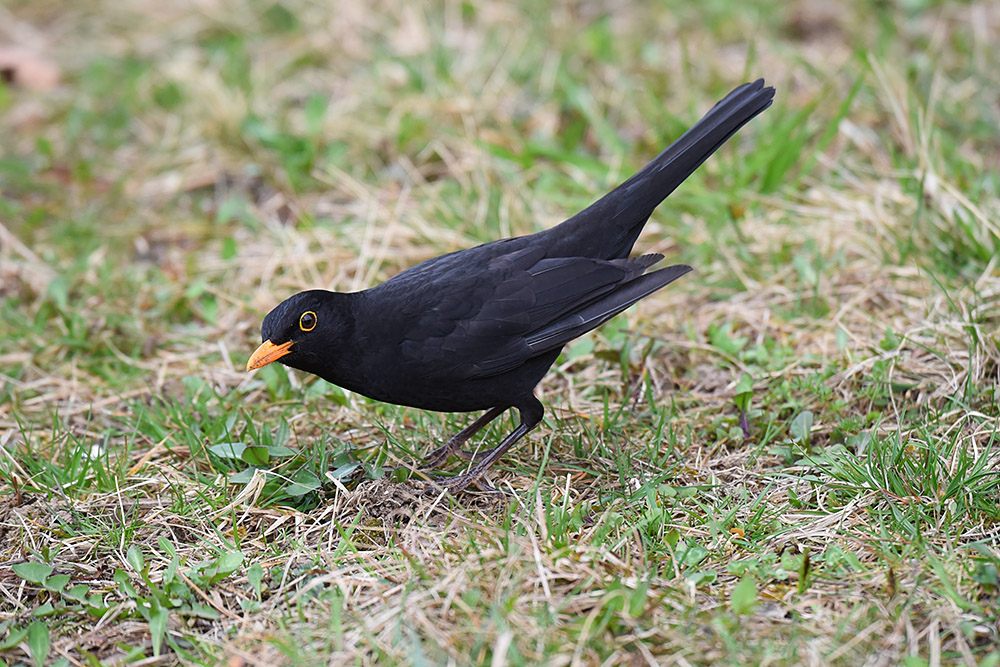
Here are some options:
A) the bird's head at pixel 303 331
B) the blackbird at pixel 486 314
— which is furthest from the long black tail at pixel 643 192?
the bird's head at pixel 303 331

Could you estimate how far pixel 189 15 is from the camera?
8641mm

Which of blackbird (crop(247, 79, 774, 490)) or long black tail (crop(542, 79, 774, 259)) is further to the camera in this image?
long black tail (crop(542, 79, 774, 259))

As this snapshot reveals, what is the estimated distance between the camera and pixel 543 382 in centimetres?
489

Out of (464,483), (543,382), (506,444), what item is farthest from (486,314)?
(543,382)

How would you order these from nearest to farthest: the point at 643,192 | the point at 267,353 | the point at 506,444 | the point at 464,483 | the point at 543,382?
the point at 267,353 < the point at 464,483 < the point at 506,444 < the point at 643,192 < the point at 543,382

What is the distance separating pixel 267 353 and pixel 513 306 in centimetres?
99

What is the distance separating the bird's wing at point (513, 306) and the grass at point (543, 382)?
50cm

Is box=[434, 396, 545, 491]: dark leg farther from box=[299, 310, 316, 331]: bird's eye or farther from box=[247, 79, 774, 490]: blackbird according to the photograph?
box=[299, 310, 316, 331]: bird's eye

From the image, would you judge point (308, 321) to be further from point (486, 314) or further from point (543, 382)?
point (543, 382)

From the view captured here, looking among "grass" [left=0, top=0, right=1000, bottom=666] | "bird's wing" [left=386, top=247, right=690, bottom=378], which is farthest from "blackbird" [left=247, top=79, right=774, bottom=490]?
"grass" [left=0, top=0, right=1000, bottom=666]

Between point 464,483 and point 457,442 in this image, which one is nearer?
point 464,483

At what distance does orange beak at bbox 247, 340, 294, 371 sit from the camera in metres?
3.79

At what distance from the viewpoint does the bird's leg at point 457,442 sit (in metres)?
4.18

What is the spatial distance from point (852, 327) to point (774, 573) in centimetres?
196
